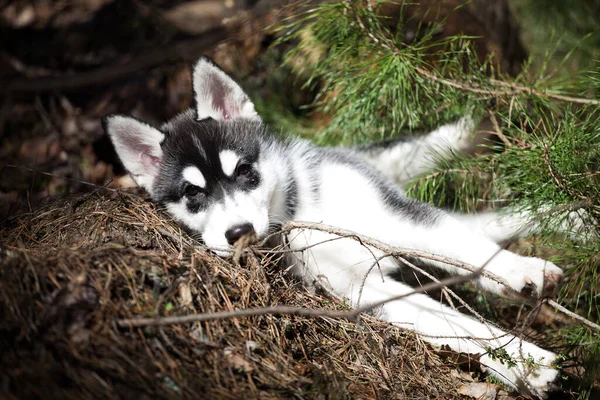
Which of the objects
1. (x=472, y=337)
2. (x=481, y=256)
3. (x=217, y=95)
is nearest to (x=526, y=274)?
(x=481, y=256)

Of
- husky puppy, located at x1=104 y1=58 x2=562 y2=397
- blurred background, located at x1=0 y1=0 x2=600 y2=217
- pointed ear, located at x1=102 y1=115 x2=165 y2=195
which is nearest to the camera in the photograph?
husky puppy, located at x1=104 y1=58 x2=562 y2=397

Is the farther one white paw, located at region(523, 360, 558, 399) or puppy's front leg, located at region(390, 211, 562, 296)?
puppy's front leg, located at region(390, 211, 562, 296)

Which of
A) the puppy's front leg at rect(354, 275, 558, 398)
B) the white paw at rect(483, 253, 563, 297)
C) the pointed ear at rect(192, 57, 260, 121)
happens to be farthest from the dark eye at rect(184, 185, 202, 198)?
the white paw at rect(483, 253, 563, 297)

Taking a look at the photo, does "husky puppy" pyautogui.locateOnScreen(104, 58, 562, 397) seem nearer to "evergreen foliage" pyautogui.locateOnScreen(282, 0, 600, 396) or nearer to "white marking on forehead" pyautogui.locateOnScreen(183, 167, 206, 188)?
"white marking on forehead" pyautogui.locateOnScreen(183, 167, 206, 188)

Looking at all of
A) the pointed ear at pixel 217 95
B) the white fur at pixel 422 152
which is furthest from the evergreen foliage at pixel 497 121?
the pointed ear at pixel 217 95

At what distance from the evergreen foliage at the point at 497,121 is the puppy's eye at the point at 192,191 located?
4.71ft

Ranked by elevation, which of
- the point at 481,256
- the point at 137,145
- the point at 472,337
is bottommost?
Answer: the point at 472,337

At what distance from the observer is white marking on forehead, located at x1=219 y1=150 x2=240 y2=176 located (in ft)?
9.41

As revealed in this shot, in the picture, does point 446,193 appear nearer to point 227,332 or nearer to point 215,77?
point 215,77

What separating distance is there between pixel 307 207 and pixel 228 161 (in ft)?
1.96

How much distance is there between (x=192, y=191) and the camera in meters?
2.93

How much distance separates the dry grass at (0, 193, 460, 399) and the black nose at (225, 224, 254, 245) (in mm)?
147

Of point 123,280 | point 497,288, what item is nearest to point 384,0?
point 497,288

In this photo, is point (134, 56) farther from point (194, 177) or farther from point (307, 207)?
point (307, 207)
